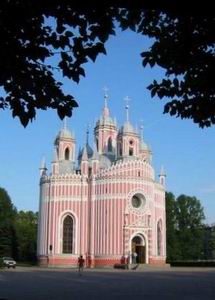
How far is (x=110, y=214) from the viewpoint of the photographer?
6044 centimetres

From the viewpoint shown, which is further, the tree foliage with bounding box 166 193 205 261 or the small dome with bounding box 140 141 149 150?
the tree foliage with bounding box 166 193 205 261

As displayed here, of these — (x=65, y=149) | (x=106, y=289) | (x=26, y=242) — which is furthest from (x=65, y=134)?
(x=106, y=289)

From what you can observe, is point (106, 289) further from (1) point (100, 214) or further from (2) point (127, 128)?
(2) point (127, 128)

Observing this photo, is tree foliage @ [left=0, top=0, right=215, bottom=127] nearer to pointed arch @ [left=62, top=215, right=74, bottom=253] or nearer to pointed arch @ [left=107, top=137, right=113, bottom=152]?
pointed arch @ [left=62, top=215, right=74, bottom=253]

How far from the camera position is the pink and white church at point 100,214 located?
60312 mm

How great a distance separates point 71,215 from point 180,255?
2279cm

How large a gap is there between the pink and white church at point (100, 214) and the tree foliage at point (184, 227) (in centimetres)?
1250

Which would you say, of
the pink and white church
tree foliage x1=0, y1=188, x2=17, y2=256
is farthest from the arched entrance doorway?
tree foliage x1=0, y1=188, x2=17, y2=256

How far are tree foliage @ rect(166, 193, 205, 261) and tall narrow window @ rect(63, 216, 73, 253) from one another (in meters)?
20.0

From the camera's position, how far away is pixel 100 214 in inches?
2402

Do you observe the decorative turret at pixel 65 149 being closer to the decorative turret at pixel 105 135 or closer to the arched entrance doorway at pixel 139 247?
the decorative turret at pixel 105 135

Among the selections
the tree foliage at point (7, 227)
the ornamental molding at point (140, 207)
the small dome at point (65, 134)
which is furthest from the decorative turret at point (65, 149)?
the tree foliage at point (7, 227)

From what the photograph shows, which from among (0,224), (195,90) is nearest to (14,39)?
(195,90)

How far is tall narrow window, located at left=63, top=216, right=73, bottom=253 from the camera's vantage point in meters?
61.6
